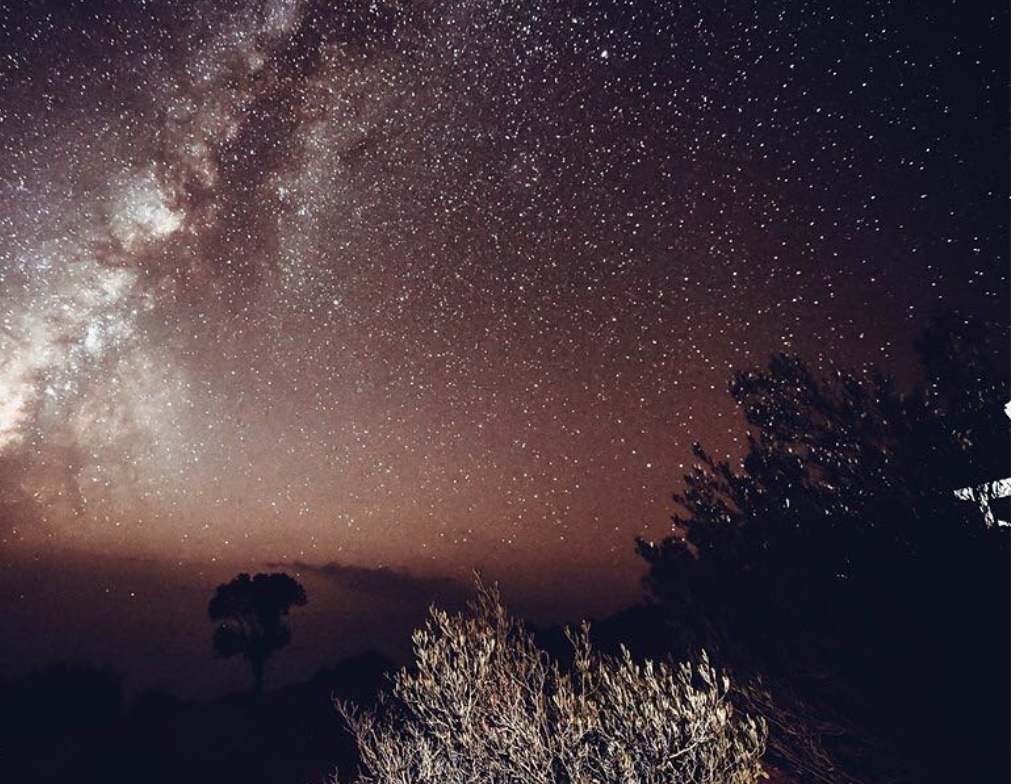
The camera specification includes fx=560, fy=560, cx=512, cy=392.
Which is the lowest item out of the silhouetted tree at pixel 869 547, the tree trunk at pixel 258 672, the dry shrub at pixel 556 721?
the tree trunk at pixel 258 672

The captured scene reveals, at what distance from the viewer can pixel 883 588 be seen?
22.6 feet

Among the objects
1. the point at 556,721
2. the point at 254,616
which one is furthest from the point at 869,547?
the point at 254,616

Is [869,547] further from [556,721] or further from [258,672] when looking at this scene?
[258,672]

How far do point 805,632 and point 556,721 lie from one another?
3427 mm

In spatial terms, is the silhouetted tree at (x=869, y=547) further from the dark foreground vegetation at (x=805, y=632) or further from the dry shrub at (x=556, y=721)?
the dry shrub at (x=556, y=721)

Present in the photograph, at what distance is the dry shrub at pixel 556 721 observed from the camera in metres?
6.27

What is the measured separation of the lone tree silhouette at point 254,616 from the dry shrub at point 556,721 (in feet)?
98.9

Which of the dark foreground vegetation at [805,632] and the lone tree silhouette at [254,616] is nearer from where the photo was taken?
the dark foreground vegetation at [805,632]

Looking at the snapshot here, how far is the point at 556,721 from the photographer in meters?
7.55

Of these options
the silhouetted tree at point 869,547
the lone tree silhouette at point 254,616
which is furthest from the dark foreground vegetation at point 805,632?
the lone tree silhouette at point 254,616

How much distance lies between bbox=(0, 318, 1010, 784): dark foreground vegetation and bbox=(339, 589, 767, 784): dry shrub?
0.03 meters

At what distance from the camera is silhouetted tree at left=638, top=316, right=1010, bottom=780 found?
6.25m

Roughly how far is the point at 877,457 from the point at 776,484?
4.78ft

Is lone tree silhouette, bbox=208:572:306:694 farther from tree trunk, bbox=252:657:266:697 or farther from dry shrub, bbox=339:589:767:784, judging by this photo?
dry shrub, bbox=339:589:767:784
